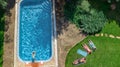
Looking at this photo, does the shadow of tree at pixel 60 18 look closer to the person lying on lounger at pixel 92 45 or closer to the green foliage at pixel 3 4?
the person lying on lounger at pixel 92 45

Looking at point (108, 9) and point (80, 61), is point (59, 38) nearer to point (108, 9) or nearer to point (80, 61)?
point (80, 61)

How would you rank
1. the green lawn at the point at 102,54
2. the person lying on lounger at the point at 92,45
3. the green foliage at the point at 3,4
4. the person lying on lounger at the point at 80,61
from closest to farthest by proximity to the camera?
the green foliage at the point at 3,4 → the person lying on lounger at the point at 80,61 → the green lawn at the point at 102,54 → the person lying on lounger at the point at 92,45

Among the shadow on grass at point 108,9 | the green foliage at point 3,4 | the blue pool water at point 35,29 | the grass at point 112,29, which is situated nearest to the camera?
the green foliage at point 3,4

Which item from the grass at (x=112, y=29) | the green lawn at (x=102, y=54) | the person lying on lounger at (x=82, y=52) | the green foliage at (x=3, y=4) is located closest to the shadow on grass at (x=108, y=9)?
the grass at (x=112, y=29)

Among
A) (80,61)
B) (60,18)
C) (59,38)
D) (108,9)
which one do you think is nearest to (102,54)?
(80,61)

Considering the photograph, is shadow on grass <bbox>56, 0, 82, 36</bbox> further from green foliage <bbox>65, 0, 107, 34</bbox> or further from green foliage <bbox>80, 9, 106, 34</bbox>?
green foliage <bbox>80, 9, 106, 34</bbox>

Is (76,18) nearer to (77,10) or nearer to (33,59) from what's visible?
(77,10)

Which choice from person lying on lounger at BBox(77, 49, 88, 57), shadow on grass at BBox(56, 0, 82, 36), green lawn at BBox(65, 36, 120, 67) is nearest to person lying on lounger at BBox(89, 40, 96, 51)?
green lawn at BBox(65, 36, 120, 67)

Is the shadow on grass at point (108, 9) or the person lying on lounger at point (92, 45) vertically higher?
the shadow on grass at point (108, 9)
